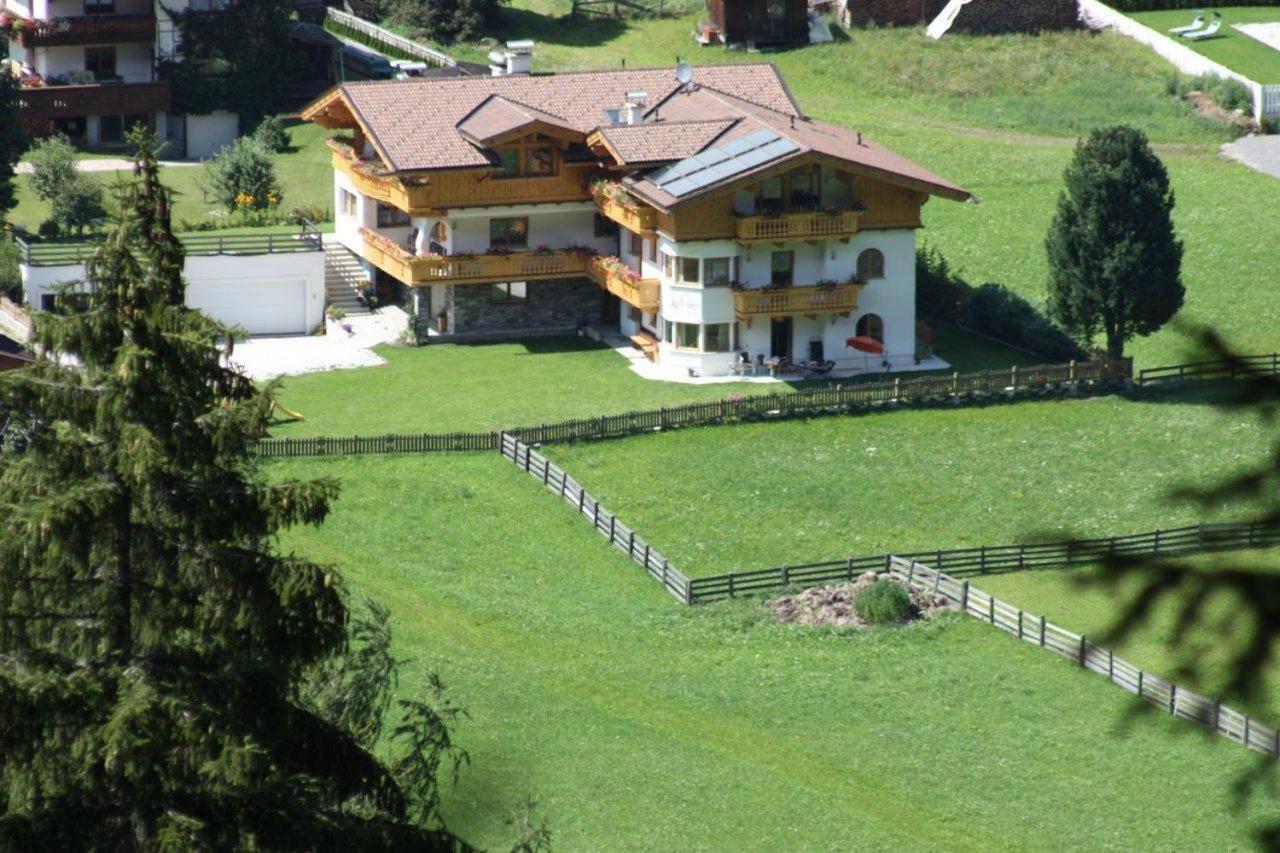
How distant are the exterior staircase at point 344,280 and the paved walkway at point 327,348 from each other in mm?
990

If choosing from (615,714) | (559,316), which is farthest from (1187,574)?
(559,316)

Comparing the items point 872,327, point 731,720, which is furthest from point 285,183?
point 731,720

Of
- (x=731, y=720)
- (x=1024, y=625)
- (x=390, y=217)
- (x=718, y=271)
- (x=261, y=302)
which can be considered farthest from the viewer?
(x=390, y=217)

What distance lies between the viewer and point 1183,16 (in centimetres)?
8731

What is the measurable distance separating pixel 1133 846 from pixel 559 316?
3160cm

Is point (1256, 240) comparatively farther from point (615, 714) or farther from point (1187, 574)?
point (1187, 574)

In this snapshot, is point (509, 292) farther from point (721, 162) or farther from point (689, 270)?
point (721, 162)

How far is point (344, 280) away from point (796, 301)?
1566 centimetres

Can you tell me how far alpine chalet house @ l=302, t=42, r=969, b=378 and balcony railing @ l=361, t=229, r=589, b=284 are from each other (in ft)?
0.19

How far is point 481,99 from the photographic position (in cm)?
5975

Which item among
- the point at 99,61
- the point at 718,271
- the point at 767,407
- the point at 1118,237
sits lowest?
the point at 767,407

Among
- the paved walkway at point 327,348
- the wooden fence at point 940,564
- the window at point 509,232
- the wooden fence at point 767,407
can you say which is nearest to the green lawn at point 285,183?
the paved walkway at point 327,348

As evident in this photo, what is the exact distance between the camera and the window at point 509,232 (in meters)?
58.8

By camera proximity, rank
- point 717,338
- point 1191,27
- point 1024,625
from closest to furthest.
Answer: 1. point 1024,625
2. point 717,338
3. point 1191,27
